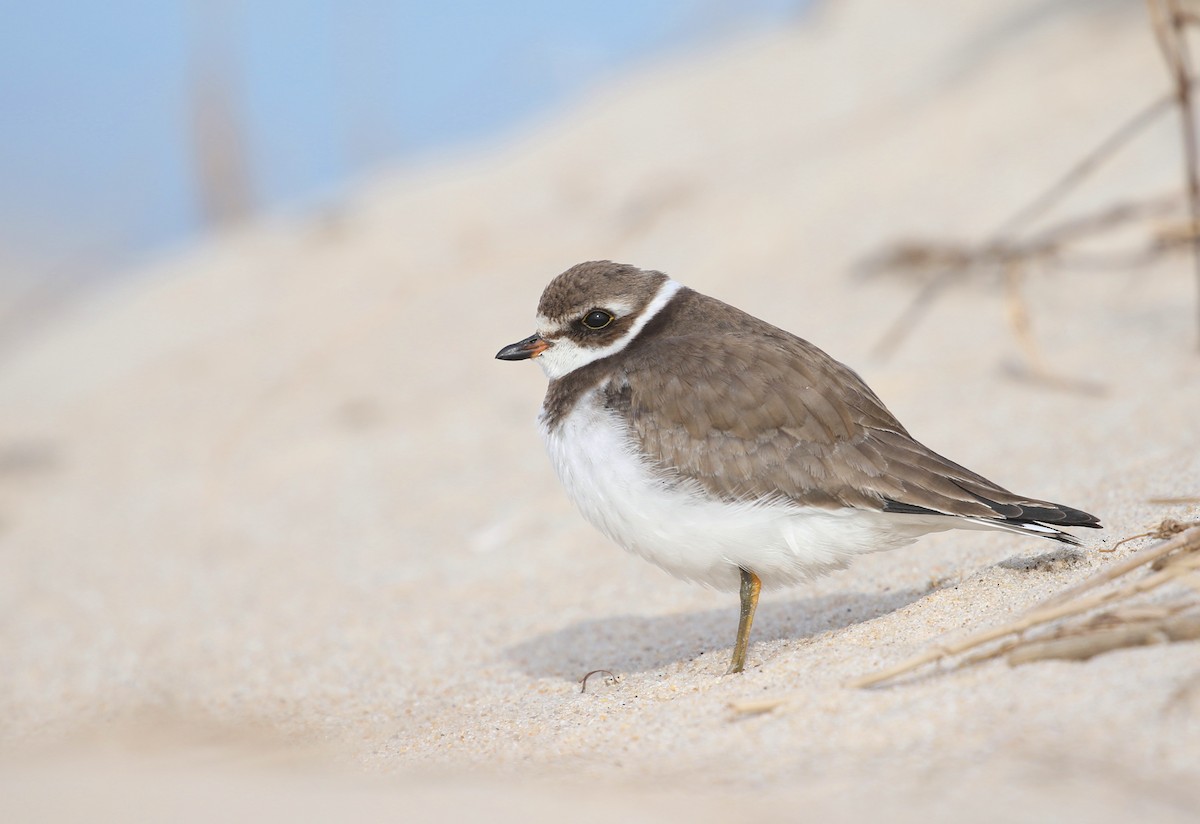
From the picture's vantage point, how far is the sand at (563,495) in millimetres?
2891

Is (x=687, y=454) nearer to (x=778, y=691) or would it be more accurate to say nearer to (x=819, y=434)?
(x=819, y=434)

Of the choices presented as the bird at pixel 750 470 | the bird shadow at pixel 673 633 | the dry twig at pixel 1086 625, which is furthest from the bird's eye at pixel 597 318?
the dry twig at pixel 1086 625

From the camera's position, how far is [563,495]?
6480 millimetres

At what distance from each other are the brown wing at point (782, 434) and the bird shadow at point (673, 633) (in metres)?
0.53

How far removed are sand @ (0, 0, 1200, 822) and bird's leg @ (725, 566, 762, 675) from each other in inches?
2.4

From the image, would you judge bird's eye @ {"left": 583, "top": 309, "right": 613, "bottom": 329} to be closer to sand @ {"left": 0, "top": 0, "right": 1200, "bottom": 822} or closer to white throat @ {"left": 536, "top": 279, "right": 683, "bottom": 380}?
white throat @ {"left": 536, "top": 279, "right": 683, "bottom": 380}

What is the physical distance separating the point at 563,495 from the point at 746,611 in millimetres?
2649

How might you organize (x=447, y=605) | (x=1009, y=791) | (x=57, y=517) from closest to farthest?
(x=1009, y=791) < (x=447, y=605) < (x=57, y=517)

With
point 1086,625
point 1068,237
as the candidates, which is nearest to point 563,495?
point 1068,237

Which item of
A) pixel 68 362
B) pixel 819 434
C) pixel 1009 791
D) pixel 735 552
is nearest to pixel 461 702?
pixel 735 552

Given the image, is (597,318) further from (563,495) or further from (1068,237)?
(1068,237)

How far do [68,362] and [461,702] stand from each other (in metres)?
8.39

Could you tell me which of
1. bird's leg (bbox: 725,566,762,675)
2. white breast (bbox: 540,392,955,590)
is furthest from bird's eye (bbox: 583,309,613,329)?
bird's leg (bbox: 725,566,762,675)

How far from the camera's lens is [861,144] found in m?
9.62
